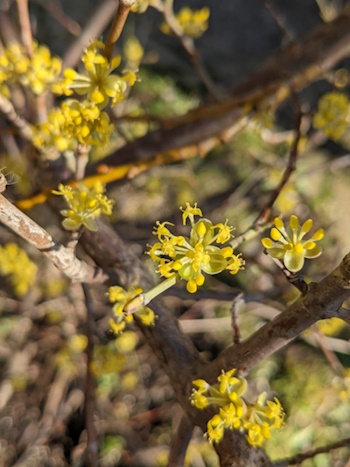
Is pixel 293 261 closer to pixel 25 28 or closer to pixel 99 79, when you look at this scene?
pixel 99 79

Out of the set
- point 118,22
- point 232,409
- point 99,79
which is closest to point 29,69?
point 99,79

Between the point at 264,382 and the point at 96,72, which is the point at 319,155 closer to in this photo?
the point at 264,382

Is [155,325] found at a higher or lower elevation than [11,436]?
lower

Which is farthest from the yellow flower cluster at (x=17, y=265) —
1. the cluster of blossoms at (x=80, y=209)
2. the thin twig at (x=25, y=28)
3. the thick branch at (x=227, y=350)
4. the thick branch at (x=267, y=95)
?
the cluster of blossoms at (x=80, y=209)

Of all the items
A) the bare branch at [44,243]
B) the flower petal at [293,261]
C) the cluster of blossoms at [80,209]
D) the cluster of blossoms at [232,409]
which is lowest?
the cluster of blossoms at [232,409]

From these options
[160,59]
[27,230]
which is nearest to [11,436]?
[27,230]

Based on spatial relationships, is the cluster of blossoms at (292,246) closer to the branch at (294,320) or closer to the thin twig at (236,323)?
the branch at (294,320)

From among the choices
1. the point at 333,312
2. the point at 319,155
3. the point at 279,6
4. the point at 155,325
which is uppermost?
the point at 279,6
